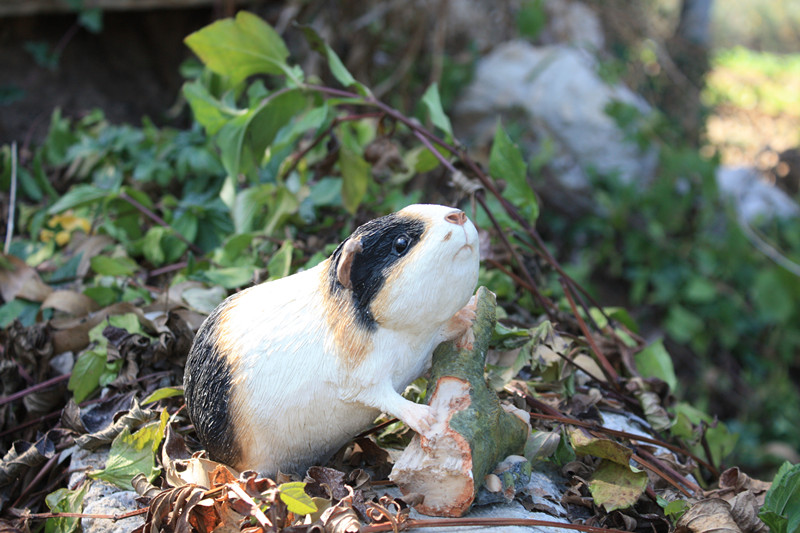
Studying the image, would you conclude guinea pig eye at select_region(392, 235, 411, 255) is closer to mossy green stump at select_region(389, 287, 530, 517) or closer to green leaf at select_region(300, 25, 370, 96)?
mossy green stump at select_region(389, 287, 530, 517)

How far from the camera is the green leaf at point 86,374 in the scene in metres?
1.51

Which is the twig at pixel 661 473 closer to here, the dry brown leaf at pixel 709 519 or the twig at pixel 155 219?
the dry brown leaf at pixel 709 519

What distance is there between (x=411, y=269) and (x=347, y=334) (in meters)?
0.15

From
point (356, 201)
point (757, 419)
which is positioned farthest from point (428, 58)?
point (757, 419)

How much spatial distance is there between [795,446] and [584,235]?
5.25 ft

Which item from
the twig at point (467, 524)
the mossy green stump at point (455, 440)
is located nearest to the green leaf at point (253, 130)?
the mossy green stump at point (455, 440)

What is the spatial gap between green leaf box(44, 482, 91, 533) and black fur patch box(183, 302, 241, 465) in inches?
10.7

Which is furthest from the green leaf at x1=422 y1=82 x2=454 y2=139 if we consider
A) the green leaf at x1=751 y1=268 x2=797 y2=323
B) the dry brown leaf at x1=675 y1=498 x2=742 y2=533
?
the green leaf at x1=751 y1=268 x2=797 y2=323

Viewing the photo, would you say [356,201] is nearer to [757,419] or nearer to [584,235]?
[584,235]

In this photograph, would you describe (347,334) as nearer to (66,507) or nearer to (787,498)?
(66,507)

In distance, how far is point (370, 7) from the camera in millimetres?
3670

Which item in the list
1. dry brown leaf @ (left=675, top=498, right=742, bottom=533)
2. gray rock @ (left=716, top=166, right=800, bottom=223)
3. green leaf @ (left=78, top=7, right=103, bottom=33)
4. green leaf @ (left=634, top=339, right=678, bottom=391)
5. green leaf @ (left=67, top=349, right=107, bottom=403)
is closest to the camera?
dry brown leaf @ (left=675, top=498, right=742, bottom=533)

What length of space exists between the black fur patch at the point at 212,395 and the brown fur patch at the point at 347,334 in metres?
0.20

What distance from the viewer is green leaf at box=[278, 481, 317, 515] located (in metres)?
1.01
